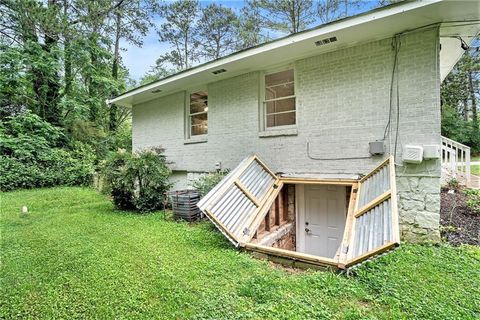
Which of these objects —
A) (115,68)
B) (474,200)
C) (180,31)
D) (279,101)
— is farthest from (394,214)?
(115,68)

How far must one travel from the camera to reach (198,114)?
8.38 meters

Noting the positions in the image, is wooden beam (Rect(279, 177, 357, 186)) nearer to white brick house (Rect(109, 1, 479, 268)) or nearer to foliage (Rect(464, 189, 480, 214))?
white brick house (Rect(109, 1, 479, 268))

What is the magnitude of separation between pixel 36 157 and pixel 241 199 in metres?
12.2

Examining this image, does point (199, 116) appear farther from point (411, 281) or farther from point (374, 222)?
point (411, 281)

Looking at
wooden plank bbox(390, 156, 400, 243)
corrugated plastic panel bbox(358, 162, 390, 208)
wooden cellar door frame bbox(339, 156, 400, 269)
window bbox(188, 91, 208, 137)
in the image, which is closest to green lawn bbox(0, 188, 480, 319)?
wooden cellar door frame bbox(339, 156, 400, 269)

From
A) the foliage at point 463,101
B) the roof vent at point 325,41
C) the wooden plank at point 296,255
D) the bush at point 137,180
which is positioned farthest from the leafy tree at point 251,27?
the wooden plank at point 296,255

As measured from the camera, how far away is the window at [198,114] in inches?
329

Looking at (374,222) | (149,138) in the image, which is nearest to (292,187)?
(374,222)

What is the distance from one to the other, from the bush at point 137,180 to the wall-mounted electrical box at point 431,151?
6.28 metres

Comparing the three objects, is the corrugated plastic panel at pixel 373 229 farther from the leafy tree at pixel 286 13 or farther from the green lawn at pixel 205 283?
the leafy tree at pixel 286 13

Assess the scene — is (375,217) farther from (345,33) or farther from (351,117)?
(345,33)

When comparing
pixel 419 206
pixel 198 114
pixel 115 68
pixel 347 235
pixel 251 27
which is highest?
pixel 251 27

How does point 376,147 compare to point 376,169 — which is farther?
point 376,147

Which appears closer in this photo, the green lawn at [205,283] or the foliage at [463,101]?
the green lawn at [205,283]
